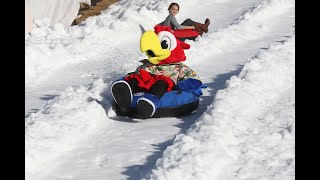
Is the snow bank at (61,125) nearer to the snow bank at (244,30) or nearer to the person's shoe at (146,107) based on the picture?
the person's shoe at (146,107)

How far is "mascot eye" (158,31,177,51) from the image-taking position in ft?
22.9

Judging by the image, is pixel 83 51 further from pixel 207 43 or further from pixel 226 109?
pixel 226 109

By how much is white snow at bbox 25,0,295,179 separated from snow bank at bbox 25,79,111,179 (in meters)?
0.01

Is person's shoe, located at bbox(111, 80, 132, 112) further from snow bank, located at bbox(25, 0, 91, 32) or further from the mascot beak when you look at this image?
snow bank, located at bbox(25, 0, 91, 32)

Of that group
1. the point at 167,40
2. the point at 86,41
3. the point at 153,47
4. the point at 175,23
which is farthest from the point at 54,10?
the point at 153,47

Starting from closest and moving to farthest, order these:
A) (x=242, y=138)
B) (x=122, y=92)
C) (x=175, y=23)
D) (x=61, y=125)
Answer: (x=242, y=138), (x=61, y=125), (x=122, y=92), (x=175, y=23)

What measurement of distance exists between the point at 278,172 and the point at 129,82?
2371 millimetres

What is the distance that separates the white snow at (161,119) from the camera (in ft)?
16.7

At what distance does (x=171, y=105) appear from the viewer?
6617mm

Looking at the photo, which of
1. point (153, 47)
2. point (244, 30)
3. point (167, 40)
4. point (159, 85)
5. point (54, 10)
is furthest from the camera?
point (54, 10)

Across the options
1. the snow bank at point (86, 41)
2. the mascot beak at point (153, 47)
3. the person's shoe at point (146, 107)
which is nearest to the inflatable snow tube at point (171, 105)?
the person's shoe at point (146, 107)

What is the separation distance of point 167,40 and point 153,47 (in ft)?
0.77

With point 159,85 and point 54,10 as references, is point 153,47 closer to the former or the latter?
point 159,85

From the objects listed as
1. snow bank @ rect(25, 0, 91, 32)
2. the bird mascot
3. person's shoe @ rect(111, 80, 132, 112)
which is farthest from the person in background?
person's shoe @ rect(111, 80, 132, 112)
